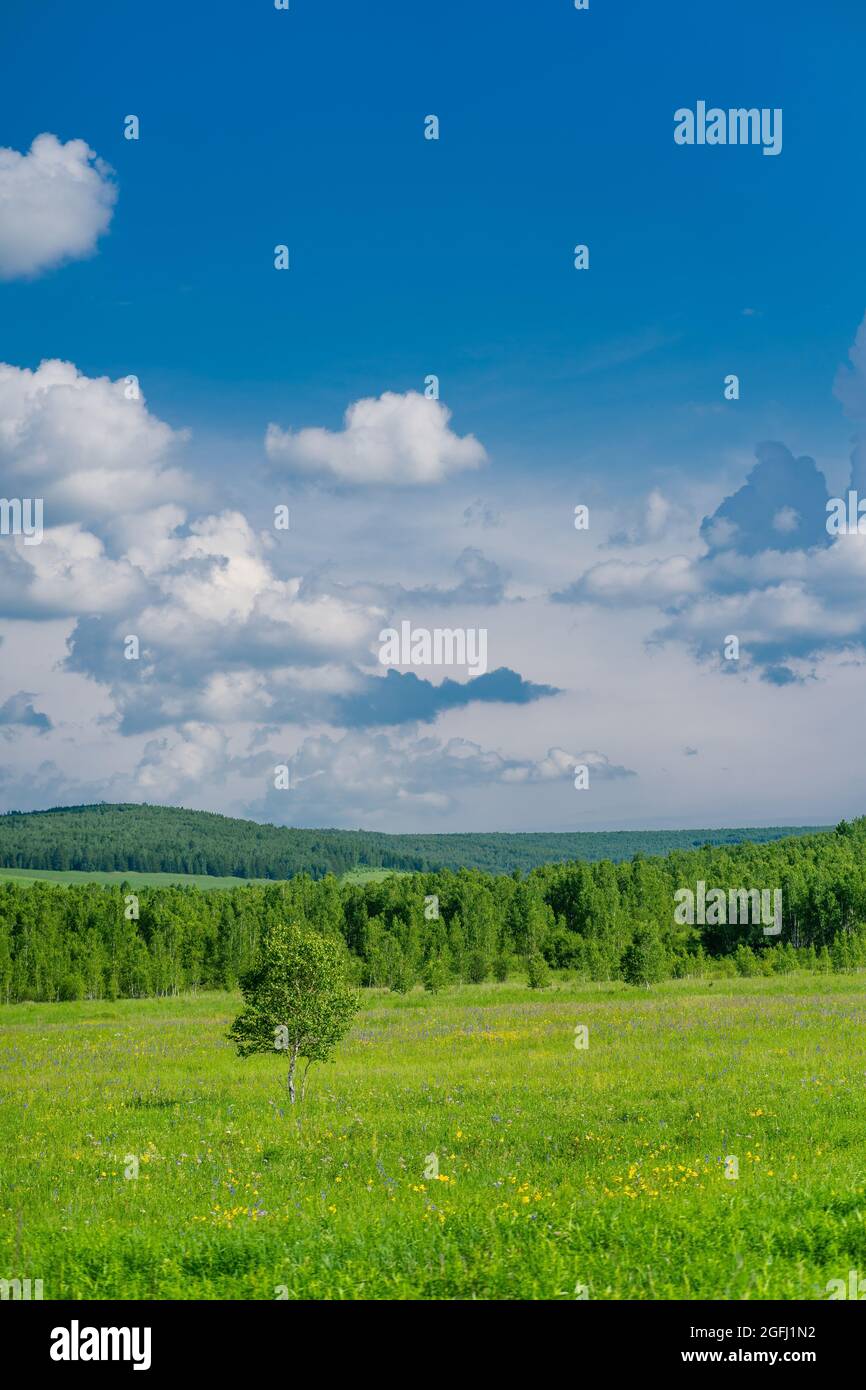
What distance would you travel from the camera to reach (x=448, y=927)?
112 m

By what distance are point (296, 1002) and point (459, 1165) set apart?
9.78m

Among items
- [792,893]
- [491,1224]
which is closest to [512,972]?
[792,893]

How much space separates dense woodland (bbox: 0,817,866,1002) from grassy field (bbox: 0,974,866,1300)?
36.3m

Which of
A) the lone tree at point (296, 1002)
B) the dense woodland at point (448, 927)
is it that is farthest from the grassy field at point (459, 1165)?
the dense woodland at point (448, 927)

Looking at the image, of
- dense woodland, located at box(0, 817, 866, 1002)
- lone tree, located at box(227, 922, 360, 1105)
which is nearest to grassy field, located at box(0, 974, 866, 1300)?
lone tree, located at box(227, 922, 360, 1105)

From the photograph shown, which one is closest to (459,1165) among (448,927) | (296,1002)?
(296,1002)

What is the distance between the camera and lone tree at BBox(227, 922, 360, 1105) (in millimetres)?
25156

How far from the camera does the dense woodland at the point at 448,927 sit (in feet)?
292

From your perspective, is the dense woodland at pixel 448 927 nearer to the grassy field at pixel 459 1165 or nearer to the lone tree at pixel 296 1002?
the grassy field at pixel 459 1165

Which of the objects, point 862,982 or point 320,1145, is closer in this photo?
point 320,1145

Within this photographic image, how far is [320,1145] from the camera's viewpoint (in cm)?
1905

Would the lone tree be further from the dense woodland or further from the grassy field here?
the dense woodland
